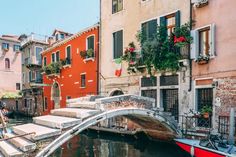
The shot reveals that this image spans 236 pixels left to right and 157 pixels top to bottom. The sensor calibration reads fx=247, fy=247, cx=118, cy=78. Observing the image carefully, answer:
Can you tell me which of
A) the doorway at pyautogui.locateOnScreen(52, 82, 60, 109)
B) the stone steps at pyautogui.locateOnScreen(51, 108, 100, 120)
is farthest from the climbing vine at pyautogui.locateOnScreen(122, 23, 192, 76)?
the doorway at pyautogui.locateOnScreen(52, 82, 60, 109)

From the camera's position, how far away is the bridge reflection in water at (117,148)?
9508 mm

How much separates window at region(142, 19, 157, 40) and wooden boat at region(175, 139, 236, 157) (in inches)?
213

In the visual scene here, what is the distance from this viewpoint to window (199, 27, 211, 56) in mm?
9375

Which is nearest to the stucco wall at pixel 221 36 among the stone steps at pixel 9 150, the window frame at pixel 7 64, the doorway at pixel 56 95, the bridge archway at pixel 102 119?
the bridge archway at pixel 102 119

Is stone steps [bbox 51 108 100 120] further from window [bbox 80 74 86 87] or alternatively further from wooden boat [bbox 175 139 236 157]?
window [bbox 80 74 86 87]

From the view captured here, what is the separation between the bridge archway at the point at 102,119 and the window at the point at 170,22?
12.2 feet

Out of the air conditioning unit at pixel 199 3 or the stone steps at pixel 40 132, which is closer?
the stone steps at pixel 40 132

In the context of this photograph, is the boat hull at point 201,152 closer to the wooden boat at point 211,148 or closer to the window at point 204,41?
the wooden boat at point 211,148

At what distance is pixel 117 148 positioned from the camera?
10.5 m

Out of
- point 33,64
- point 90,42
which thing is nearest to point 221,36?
point 90,42

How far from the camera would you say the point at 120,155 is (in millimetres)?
9539

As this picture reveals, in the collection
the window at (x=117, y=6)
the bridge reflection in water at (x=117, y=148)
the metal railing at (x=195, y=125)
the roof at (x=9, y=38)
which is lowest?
the bridge reflection in water at (x=117, y=148)

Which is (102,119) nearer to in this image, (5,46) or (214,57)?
(214,57)

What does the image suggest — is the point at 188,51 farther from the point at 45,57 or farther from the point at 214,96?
the point at 45,57
